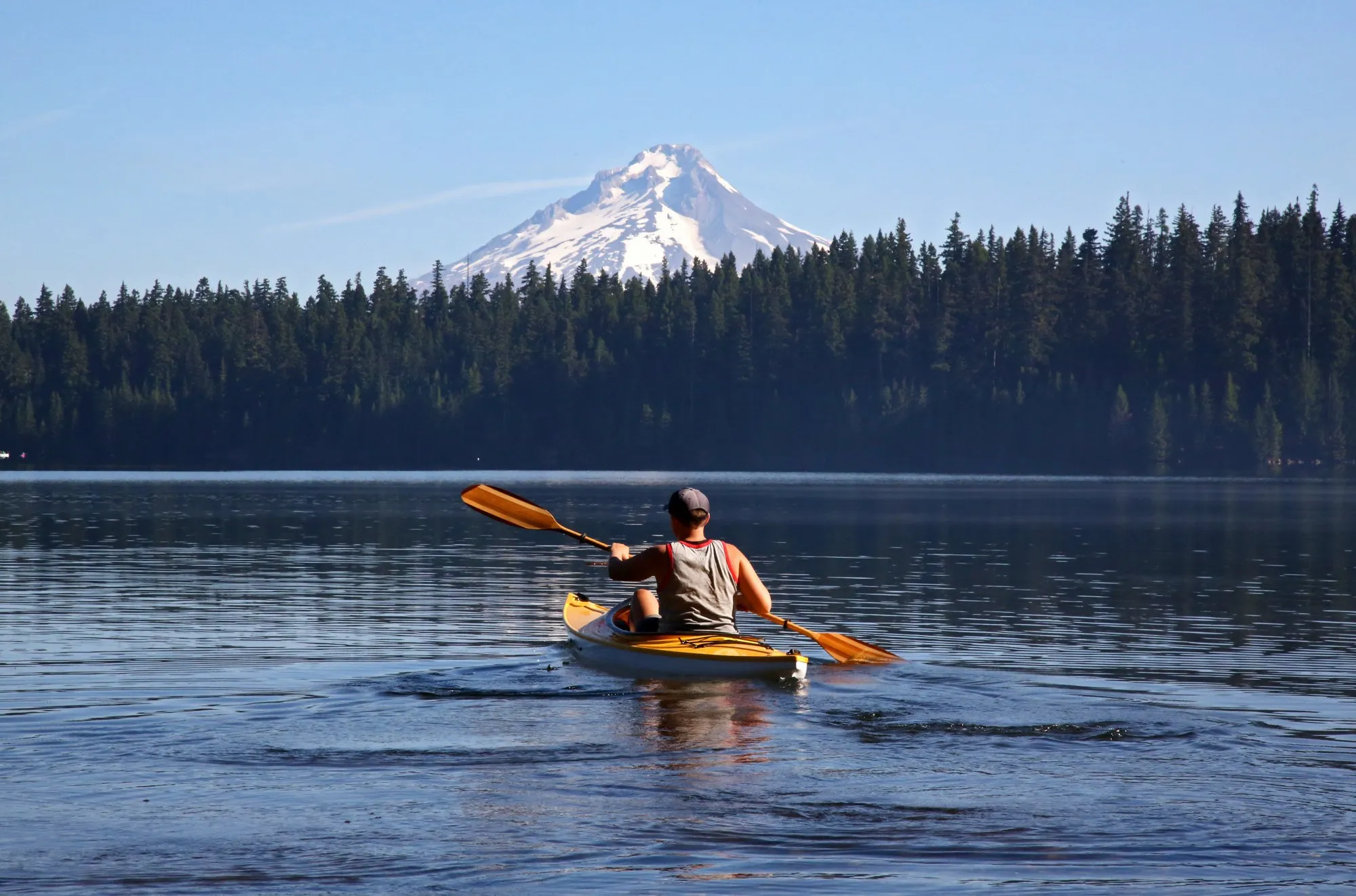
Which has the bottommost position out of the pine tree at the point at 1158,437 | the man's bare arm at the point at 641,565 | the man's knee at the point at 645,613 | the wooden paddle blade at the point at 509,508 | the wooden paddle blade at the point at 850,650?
the wooden paddle blade at the point at 850,650

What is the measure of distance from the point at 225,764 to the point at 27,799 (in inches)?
70.1

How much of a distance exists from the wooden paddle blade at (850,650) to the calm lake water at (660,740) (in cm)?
28

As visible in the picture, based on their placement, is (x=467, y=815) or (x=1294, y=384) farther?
(x=1294, y=384)

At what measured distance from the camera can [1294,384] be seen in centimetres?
15638

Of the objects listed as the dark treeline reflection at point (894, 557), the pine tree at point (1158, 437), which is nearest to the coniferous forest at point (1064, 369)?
the pine tree at point (1158, 437)

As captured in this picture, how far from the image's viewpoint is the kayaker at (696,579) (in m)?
17.1

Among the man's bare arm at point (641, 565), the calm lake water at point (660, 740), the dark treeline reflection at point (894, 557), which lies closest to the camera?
the calm lake water at point (660, 740)

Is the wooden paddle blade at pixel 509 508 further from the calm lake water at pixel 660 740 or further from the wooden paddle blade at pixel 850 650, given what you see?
the wooden paddle blade at pixel 850 650

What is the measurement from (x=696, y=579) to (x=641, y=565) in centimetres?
69

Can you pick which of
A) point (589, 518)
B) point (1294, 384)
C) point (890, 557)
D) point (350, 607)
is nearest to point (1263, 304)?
point (1294, 384)

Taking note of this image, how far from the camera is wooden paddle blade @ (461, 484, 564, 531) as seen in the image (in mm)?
23297

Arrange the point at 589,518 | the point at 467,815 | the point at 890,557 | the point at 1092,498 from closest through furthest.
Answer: the point at 467,815, the point at 890,557, the point at 589,518, the point at 1092,498

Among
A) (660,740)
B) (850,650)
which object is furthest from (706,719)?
(850,650)

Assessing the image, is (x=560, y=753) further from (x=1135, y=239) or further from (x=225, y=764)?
(x=1135, y=239)
